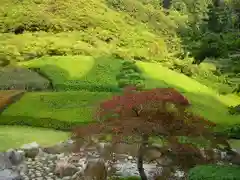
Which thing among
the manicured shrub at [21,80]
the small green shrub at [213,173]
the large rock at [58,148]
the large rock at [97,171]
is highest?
the small green shrub at [213,173]

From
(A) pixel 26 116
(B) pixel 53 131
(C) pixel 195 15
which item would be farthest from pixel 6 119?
(C) pixel 195 15

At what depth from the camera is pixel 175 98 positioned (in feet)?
31.6

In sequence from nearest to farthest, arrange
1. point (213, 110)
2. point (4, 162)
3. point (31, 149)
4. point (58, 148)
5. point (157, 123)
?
1. point (157, 123)
2. point (4, 162)
3. point (31, 149)
4. point (58, 148)
5. point (213, 110)

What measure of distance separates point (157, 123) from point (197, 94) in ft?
33.6

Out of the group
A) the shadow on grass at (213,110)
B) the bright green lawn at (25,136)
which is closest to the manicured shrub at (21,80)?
the bright green lawn at (25,136)

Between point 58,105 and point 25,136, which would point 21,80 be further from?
point 25,136

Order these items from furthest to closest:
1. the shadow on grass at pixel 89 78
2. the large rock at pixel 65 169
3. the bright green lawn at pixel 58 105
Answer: the shadow on grass at pixel 89 78 → the bright green lawn at pixel 58 105 → the large rock at pixel 65 169

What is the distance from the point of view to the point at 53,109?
1594 cm

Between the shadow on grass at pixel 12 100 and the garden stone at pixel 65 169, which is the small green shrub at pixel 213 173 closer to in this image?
the garden stone at pixel 65 169

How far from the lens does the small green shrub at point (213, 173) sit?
Answer: 29.1 ft

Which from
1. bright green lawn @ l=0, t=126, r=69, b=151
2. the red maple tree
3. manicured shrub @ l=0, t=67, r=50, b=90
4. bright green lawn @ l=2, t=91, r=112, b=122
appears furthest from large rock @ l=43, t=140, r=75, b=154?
manicured shrub @ l=0, t=67, r=50, b=90

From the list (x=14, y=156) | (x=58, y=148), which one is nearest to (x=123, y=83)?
(x=58, y=148)

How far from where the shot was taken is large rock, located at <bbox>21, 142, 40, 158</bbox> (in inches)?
481

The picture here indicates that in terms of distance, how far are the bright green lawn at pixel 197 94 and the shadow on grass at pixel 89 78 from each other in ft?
4.85
